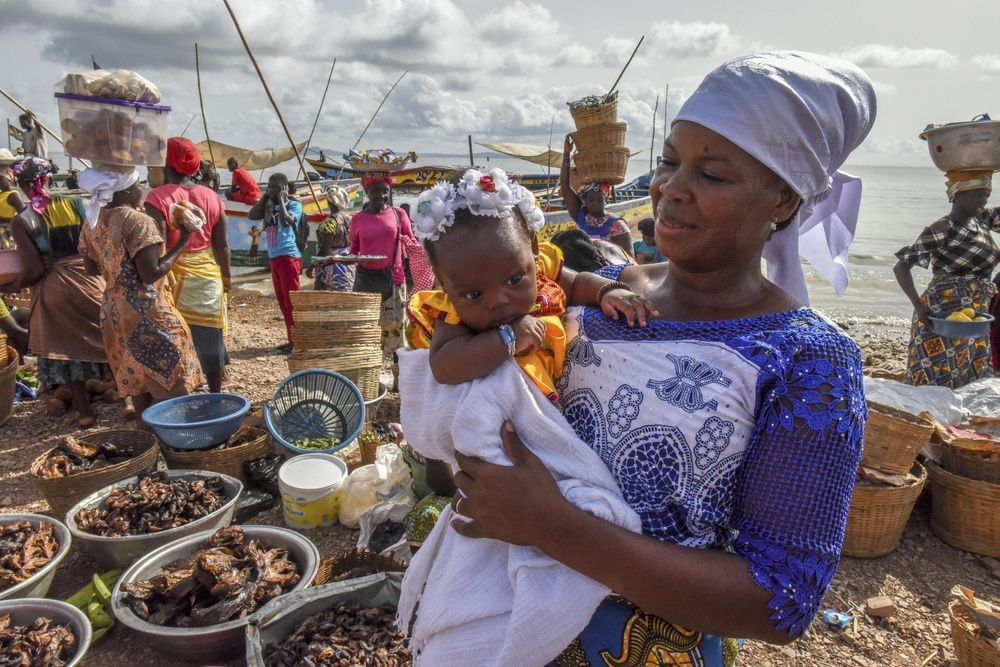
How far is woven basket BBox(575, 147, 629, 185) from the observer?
20.2ft

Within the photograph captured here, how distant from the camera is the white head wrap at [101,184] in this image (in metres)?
4.02

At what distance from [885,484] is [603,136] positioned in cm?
403

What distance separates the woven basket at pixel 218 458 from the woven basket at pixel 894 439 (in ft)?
13.7

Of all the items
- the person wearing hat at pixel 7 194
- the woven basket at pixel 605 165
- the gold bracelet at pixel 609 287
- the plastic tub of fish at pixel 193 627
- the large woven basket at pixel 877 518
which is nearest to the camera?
the gold bracelet at pixel 609 287

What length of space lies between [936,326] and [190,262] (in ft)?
20.4

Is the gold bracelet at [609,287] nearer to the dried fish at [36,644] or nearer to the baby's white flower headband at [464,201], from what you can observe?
the baby's white flower headband at [464,201]

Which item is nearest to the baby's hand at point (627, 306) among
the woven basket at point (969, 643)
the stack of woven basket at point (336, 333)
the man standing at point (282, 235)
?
the woven basket at point (969, 643)

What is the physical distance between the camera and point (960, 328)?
4.73 metres

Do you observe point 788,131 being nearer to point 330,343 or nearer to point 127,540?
point 127,540

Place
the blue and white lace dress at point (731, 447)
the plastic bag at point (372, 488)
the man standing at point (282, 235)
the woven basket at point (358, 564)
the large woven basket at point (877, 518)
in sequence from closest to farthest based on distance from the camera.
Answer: the blue and white lace dress at point (731, 447), the woven basket at point (358, 564), the large woven basket at point (877, 518), the plastic bag at point (372, 488), the man standing at point (282, 235)

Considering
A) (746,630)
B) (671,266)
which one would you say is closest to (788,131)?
(671,266)

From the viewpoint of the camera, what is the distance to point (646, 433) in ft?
3.75

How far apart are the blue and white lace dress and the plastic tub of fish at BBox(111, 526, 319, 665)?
7.16 ft

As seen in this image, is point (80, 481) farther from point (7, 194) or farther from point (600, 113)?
point (600, 113)
